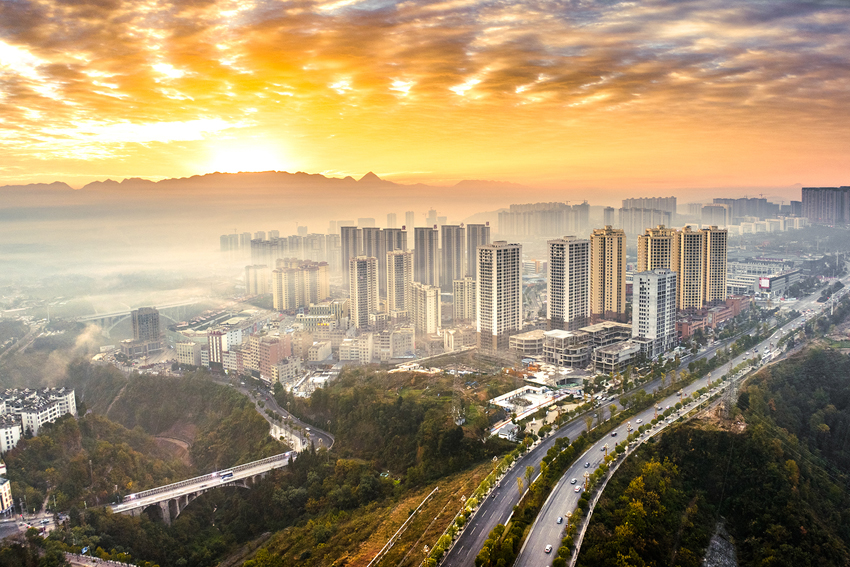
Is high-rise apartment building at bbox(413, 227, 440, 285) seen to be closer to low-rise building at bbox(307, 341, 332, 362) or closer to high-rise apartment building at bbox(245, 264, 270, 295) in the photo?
low-rise building at bbox(307, 341, 332, 362)

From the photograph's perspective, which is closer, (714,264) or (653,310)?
(653,310)

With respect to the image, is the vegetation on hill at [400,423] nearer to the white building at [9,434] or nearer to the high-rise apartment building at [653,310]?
the white building at [9,434]

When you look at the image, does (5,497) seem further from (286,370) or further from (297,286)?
(297,286)

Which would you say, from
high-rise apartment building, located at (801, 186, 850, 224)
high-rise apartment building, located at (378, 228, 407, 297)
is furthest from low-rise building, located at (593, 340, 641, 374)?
high-rise apartment building, located at (801, 186, 850, 224)

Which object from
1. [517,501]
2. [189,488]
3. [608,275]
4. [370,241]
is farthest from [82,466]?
[370,241]

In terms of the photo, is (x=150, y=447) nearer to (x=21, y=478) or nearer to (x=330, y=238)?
(x=21, y=478)
